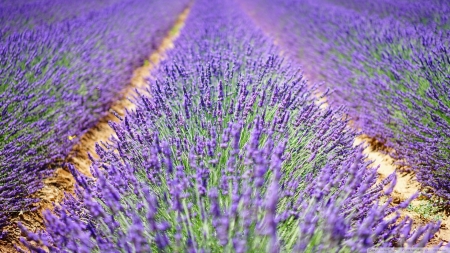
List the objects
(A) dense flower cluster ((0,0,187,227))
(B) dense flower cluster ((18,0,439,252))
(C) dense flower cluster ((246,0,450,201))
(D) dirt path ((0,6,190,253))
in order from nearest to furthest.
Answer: (B) dense flower cluster ((18,0,439,252))
(D) dirt path ((0,6,190,253))
(A) dense flower cluster ((0,0,187,227))
(C) dense flower cluster ((246,0,450,201))

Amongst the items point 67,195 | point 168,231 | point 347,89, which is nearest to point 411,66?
point 347,89

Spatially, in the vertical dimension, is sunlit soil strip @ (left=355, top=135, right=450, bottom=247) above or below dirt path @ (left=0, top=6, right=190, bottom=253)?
below

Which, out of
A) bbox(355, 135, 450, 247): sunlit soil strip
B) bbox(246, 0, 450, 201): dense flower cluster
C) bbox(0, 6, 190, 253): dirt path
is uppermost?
bbox(0, 6, 190, 253): dirt path

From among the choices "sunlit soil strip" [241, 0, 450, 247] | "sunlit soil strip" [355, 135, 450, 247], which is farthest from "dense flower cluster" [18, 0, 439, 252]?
"sunlit soil strip" [355, 135, 450, 247]

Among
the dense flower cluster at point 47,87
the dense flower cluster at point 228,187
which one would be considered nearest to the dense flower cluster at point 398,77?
the dense flower cluster at point 228,187

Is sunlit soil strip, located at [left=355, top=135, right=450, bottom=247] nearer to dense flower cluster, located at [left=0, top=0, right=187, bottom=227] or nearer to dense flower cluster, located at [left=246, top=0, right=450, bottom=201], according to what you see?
dense flower cluster, located at [left=246, top=0, right=450, bottom=201]

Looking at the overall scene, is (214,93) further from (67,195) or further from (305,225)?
(305,225)
